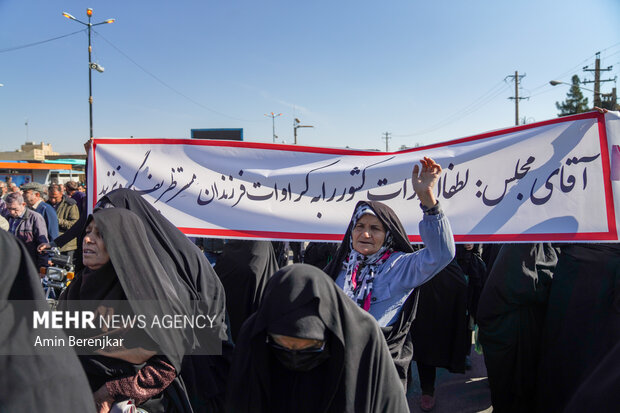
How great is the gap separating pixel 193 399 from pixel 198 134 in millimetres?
4875

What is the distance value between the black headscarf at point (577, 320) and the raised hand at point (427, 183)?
4.58 ft

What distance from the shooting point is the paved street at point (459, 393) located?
321 cm

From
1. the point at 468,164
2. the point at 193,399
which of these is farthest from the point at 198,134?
the point at 193,399

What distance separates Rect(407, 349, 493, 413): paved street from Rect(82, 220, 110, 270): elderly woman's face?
2.67 metres

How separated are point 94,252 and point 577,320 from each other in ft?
9.37

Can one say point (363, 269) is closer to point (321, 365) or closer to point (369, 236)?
point (369, 236)

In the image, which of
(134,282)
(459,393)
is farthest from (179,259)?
(459,393)

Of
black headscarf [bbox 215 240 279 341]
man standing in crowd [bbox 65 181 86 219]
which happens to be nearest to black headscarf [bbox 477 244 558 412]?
black headscarf [bbox 215 240 279 341]

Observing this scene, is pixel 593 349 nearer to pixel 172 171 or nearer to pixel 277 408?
pixel 277 408

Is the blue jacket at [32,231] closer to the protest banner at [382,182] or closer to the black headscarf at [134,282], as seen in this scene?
the protest banner at [382,182]

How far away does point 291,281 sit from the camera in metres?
1.35

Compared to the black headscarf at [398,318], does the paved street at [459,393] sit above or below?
below

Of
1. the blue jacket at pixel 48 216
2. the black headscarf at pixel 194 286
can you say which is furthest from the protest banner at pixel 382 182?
the blue jacket at pixel 48 216

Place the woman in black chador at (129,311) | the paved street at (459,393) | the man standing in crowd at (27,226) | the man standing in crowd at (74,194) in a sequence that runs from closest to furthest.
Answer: the woman in black chador at (129,311) → the paved street at (459,393) → the man standing in crowd at (27,226) → the man standing in crowd at (74,194)
